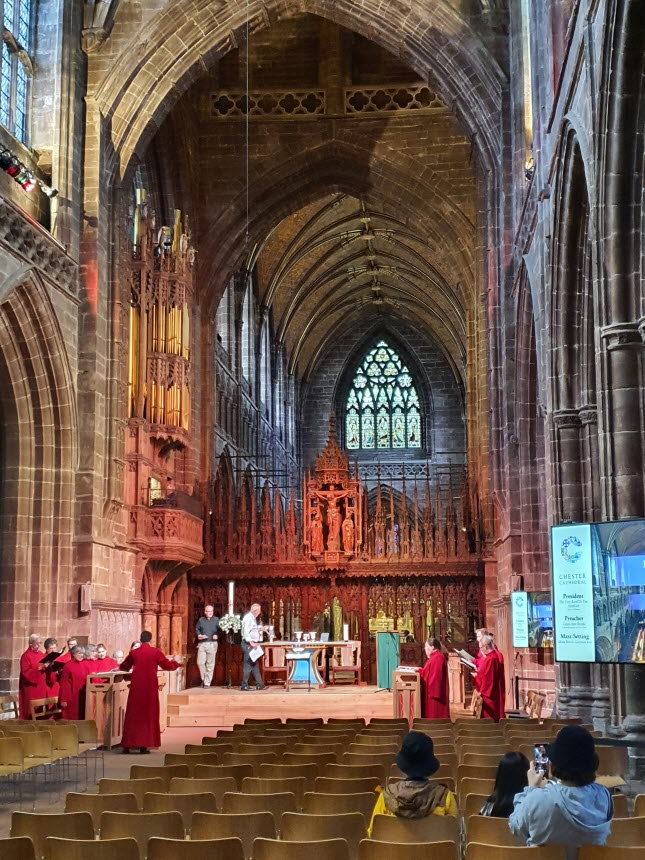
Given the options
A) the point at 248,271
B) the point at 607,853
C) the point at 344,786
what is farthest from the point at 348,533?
the point at 607,853

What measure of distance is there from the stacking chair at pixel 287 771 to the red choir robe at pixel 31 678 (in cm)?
766

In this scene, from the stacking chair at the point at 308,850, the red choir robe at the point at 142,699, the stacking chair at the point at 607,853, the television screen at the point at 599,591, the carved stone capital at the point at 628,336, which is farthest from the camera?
the red choir robe at the point at 142,699

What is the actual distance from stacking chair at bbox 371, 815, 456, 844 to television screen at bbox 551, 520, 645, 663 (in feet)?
14.8

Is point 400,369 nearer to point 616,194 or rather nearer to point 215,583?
point 215,583

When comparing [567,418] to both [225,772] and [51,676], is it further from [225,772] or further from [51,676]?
[225,772]

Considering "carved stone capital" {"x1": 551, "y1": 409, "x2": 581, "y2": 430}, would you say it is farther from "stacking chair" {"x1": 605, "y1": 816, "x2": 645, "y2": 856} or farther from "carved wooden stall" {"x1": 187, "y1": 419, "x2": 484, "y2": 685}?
"stacking chair" {"x1": 605, "y1": 816, "x2": 645, "y2": 856}

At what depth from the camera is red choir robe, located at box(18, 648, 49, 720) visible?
14336 millimetres

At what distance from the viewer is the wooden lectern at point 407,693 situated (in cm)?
1423

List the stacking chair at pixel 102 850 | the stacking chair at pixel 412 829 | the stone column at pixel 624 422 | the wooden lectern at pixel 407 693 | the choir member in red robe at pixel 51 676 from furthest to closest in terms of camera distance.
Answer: the choir member in red robe at pixel 51 676, the wooden lectern at pixel 407 693, the stone column at pixel 624 422, the stacking chair at pixel 412 829, the stacking chair at pixel 102 850

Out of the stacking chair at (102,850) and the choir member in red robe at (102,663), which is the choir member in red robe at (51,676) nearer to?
the choir member in red robe at (102,663)

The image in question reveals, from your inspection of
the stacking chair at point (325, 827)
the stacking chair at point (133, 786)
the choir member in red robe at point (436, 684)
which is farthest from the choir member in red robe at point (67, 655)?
the stacking chair at point (325, 827)

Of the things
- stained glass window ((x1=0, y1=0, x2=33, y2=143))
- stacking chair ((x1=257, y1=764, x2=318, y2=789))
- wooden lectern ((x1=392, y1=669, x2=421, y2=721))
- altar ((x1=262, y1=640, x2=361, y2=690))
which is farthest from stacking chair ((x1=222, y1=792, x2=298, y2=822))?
altar ((x1=262, y1=640, x2=361, y2=690))

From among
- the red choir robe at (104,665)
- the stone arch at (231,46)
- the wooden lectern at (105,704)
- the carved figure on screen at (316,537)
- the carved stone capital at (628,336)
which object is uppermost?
the stone arch at (231,46)

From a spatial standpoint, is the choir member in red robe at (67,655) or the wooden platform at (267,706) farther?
the wooden platform at (267,706)
